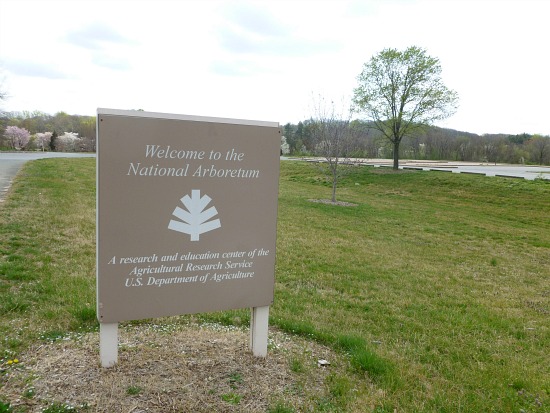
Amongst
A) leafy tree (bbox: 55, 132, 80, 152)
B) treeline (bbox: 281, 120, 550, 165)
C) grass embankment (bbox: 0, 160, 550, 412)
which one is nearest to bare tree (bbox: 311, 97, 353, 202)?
grass embankment (bbox: 0, 160, 550, 412)

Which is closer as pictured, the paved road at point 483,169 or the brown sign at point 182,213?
the brown sign at point 182,213

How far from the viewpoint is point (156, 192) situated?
2.93 meters

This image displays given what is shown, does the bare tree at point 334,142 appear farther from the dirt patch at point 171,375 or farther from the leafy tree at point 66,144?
the leafy tree at point 66,144

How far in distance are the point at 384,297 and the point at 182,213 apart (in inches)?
142

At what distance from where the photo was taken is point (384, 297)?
5.67m

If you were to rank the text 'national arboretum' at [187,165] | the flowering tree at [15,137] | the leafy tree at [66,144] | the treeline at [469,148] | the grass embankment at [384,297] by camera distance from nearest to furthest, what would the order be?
the text 'national arboretum' at [187,165], the grass embankment at [384,297], the leafy tree at [66,144], the treeline at [469,148], the flowering tree at [15,137]

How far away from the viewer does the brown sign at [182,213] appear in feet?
9.18

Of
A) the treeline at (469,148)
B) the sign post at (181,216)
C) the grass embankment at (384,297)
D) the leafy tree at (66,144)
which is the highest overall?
the treeline at (469,148)

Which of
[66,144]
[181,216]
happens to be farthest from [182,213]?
[66,144]

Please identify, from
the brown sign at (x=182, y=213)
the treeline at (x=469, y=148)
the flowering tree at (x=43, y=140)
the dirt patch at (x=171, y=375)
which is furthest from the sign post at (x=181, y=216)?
the flowering tree at (x=43, y=140)

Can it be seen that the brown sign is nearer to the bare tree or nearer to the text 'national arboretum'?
the text 'national arboretum'

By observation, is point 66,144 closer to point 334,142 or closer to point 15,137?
point 15,137

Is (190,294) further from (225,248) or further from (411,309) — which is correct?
(411,309)

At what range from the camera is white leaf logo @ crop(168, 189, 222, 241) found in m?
3.01
